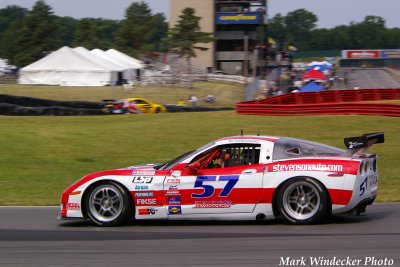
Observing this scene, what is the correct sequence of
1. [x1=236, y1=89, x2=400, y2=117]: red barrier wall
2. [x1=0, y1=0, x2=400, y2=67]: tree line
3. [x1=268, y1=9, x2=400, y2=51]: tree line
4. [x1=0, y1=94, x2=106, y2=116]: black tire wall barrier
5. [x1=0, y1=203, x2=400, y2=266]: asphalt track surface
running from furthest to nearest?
[x1=268, y1=9, x2=400, y2=51]: tree line, [x1=0, y1=0, x2=400, y2=67]: tree line, [x1=0, y1=94, x2=106, y2=116]: black tire wall barrier, [x1=236, y1=89, x2=400, y2=117]: red barrier wall, [x1=0, y1=203, x2=400, y2=266]: asphalt track surface

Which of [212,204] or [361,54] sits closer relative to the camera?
[212,204]

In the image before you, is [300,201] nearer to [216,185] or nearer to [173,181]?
[216,185]

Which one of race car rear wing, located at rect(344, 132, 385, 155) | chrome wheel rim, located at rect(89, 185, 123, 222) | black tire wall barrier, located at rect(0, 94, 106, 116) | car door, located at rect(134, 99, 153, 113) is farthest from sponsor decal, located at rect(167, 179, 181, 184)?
car door, located at rect(134, 99, 153, 113)

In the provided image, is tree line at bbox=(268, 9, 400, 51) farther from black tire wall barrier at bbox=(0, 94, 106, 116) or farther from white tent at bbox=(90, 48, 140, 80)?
black tire wall barrier at bbox=(0, 94, 106, 116)

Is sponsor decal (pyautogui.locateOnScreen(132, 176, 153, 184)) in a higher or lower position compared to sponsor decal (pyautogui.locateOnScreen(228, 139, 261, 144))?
lower

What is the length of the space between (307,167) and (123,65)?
51.2 meters

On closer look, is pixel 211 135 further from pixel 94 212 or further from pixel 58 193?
pixel 94 212

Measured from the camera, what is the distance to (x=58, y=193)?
1080 cm

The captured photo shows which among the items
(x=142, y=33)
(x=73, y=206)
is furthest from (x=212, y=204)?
(x=142, y=33)

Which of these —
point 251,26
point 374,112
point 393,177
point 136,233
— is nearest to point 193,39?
point 251,26

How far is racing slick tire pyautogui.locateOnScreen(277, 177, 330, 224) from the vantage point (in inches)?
256

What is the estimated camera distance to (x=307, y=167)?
658 cm

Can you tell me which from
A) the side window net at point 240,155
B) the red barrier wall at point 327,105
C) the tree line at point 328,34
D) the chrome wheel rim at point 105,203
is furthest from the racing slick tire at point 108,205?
the tree line at point 328,34

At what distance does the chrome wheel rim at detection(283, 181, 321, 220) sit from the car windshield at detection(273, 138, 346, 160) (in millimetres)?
451
